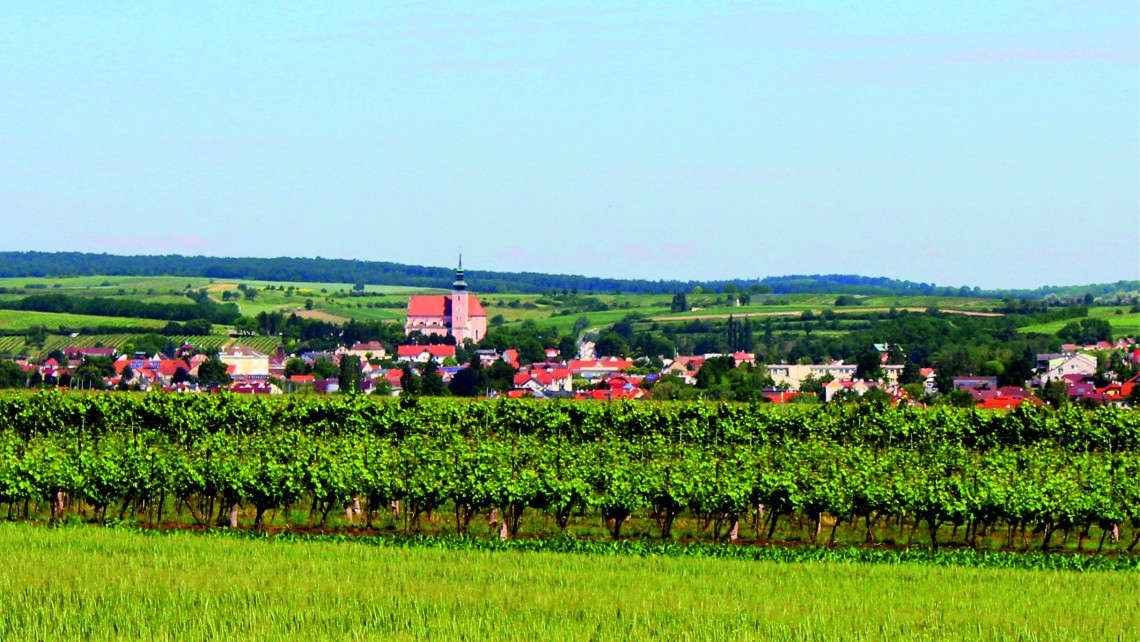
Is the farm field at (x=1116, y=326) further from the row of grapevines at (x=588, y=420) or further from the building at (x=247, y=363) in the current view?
the row of grapevines at (x=588, y=420)

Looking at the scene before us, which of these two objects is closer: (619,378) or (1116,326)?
(619,378)

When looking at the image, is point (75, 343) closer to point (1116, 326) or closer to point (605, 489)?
point (1116, 326)

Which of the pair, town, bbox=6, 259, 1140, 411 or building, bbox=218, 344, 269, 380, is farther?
building, bbox=218, 344, 269, 380

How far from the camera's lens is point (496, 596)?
84.2 ft

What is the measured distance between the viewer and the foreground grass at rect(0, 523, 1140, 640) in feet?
73.7

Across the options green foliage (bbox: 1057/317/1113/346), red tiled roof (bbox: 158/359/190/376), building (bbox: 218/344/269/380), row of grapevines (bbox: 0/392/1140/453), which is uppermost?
row of grapevines (bbox: 0/392/1140/453)

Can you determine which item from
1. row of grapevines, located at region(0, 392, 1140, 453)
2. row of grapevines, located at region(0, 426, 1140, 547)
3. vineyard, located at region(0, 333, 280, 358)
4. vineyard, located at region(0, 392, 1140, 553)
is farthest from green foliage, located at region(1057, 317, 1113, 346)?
row of grapevines, located at region(0, 426, 1140, 547)

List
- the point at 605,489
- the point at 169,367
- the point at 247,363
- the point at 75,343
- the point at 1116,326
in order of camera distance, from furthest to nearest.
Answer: the point at 75,343, the point at 1116,326, the point at 247,363, the point at 169,367, the point at 605,489

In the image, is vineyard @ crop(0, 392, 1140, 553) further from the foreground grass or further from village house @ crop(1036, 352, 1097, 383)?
→ village house @ crop(1036, 352, 1097, 383)

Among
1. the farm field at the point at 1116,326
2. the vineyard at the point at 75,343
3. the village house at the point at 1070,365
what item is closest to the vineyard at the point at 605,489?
the village house at the point at 1070,365

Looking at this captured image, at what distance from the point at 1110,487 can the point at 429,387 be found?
85.1 m

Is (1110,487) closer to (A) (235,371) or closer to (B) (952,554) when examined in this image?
(B) (952,554)

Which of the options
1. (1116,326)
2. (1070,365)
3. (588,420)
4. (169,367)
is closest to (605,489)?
(588,420)

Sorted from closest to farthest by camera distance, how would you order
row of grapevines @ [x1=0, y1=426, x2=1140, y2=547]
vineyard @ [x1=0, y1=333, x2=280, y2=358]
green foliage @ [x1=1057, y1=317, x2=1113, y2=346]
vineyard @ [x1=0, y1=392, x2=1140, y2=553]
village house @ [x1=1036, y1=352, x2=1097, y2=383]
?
1. row of grapevines @ [x1=0, y1=426, x2=1140, y2=547]
2. vineyard @ [x1=0, y1=392, x2=1140, y2=553]
3. village house @ [x1=1036, y1=352, x2=1097, y2=383]
4. green foliage @ [x1=1057, y1=317, x2=1113, y2=346]
5. vineyard @ [x1=0, y1=333, x2=280, y2=358]
